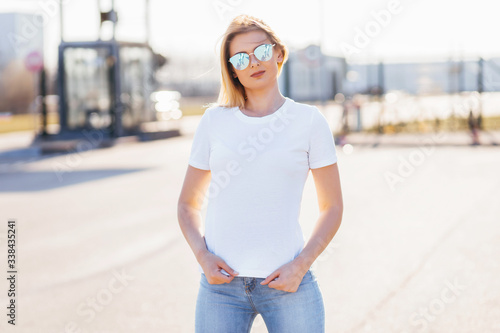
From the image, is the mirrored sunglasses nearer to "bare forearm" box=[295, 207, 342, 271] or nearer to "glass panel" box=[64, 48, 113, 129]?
"bare forearm" box=[295, 207, 342, 271]

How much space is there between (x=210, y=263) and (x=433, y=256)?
4.75 meters

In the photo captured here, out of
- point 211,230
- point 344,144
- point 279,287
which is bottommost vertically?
point 344,144

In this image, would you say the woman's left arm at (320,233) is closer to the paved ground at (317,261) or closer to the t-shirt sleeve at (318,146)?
the t-shirt sleeve at (318,146)

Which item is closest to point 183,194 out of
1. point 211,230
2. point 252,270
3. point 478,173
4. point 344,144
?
point 211,230

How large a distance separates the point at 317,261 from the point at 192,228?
163 inches

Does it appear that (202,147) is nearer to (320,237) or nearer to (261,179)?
(261,179)

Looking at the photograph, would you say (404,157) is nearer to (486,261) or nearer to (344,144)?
(344,144)

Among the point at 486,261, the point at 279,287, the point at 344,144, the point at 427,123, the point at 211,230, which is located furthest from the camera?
the point at 427,123

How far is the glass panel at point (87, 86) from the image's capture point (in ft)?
76.4

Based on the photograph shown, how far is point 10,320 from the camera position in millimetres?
4887

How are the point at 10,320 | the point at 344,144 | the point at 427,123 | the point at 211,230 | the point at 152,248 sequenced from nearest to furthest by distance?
the point at 211,230 → the point at 10,320 → the point at 152,248 → the point at 344,144 → the point at 427,123

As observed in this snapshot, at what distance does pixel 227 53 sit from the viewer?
2.45m

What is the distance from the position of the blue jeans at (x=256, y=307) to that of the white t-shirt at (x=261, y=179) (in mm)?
75
